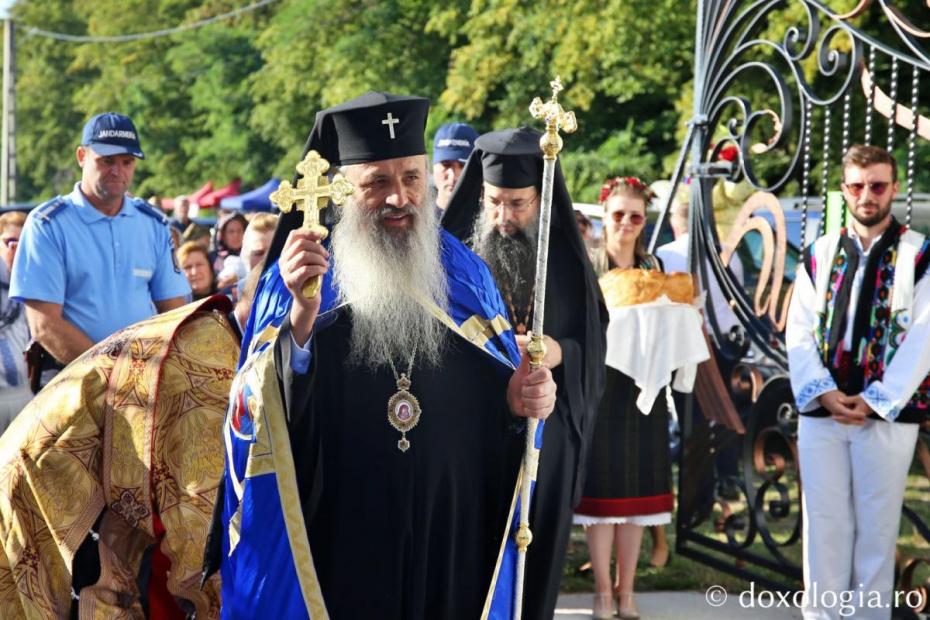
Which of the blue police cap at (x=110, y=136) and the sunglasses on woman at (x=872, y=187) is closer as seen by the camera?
the sunglasses on woman at (x=872, y=187)

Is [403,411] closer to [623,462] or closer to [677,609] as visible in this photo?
[623,462]

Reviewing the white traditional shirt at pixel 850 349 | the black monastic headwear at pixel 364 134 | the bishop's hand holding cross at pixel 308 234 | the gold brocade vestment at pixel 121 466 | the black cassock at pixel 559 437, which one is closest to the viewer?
the bishop's hand holding cross at pixel 308 234

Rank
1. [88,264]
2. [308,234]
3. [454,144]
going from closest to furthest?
[308,234]
[88,264]
[454,144]

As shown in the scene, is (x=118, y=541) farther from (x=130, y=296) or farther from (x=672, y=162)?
(x=672, y=162)

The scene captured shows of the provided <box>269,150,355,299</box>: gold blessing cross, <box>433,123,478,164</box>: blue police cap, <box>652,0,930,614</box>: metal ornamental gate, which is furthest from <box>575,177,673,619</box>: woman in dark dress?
<box>269,150,355,299</box>: gold blessing cross

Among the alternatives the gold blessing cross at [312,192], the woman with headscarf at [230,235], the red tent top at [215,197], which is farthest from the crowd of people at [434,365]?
the red tent top at [215,197]

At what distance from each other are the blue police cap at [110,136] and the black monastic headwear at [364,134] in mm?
2480

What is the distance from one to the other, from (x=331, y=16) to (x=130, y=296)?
63.4ft

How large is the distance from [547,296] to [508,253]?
0.25 metres

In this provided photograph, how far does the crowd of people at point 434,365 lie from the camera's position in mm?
3684

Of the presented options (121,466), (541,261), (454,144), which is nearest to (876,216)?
(454,144)

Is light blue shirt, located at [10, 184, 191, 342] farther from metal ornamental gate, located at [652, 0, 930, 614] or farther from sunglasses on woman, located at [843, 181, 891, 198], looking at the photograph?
sunglasses on woman, located at [843, 181, 891, 198]

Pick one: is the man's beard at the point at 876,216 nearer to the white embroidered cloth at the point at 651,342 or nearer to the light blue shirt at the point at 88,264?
the white embroidered cloth at the point at 651,342

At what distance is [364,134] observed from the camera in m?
3.80
